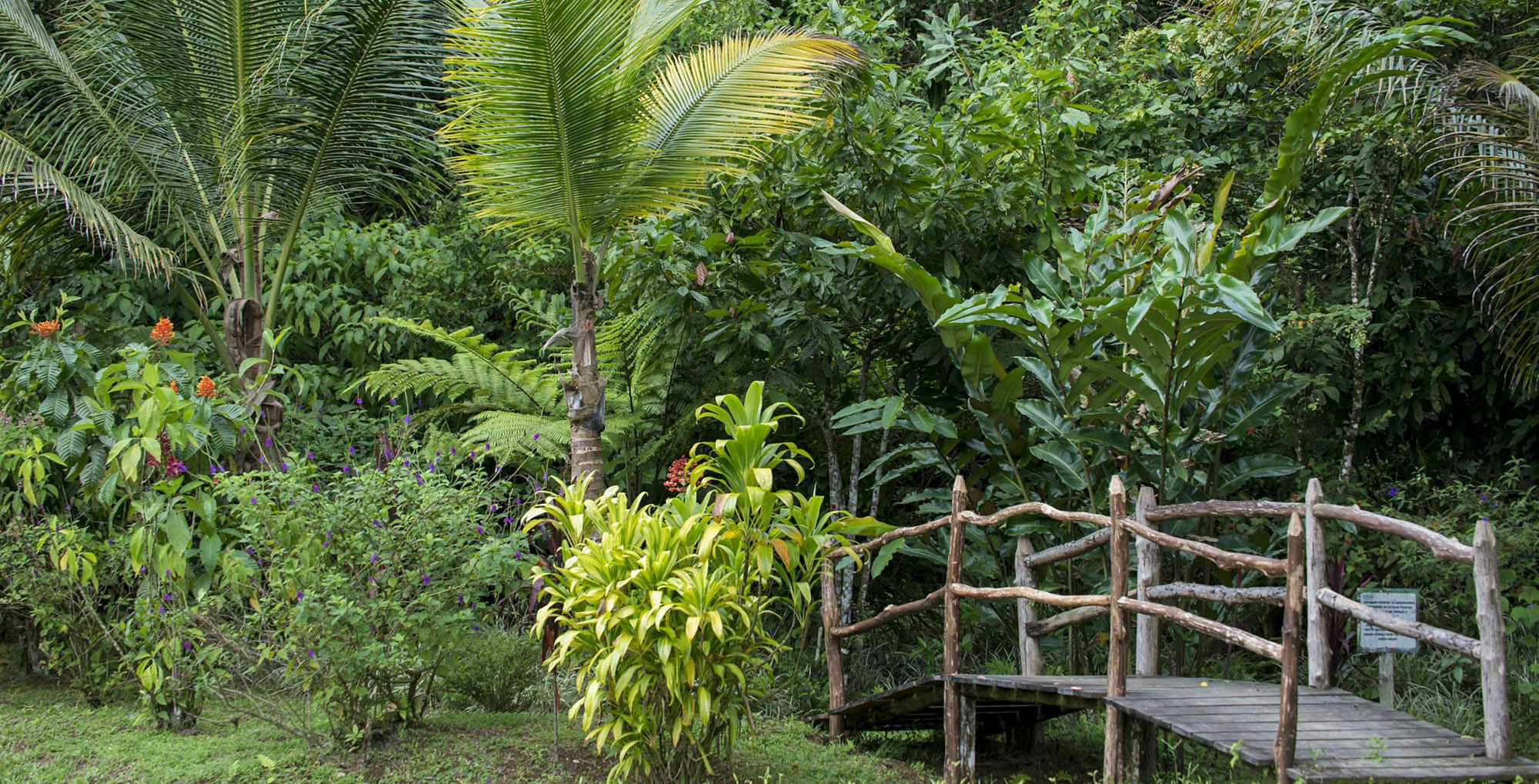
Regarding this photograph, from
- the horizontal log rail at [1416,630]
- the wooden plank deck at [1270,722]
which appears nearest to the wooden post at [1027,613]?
the wooden plank deck at [1270,722]

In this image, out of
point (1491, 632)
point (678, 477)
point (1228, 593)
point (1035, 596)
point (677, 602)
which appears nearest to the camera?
point (1491, 632)

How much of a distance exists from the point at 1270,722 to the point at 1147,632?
1.23m

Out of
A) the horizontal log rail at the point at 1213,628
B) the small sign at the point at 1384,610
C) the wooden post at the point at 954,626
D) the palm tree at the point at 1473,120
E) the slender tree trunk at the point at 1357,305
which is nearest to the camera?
the horizontal log rail at the point at 1213,628

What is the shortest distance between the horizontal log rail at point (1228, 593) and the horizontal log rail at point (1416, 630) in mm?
551

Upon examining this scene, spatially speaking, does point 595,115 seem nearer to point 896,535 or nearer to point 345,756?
point 896,535

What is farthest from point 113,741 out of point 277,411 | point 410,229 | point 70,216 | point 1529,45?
point 1529,45

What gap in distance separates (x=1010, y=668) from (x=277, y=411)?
480 centimetres

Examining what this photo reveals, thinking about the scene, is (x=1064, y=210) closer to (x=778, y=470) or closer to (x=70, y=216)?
(x=778, y=470)

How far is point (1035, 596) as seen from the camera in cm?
524

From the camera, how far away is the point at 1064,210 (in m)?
7.98

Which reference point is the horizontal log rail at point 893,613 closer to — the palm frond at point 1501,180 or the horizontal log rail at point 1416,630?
the horizontal log rail at point 1416,630

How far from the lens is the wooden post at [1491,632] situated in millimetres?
3814

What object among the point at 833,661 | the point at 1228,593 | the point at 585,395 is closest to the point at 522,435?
the point at 585,395

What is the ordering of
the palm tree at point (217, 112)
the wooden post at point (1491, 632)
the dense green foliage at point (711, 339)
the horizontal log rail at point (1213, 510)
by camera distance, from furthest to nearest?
the palm tree at point (217, 112) < the dense green foliage at point (711, 339) < the horizontal log rail at point (1213, 510) < the wooden post at point (1491, 632)
